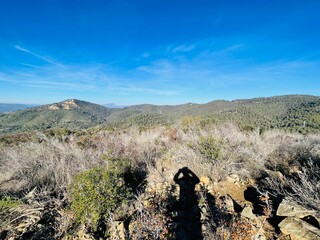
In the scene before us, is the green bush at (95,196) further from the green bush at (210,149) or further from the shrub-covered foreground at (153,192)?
the green bush at (210,149)

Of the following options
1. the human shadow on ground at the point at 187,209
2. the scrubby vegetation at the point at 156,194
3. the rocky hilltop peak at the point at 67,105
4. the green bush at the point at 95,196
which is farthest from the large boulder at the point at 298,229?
the rocky hilltop peak at the point at 67,105

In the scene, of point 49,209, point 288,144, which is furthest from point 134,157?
point 288,144

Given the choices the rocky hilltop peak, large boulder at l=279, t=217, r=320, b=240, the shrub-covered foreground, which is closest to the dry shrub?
the shrub-covered foreground

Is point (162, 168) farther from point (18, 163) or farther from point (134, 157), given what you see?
point (18, 163)

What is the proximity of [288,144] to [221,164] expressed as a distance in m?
3.50

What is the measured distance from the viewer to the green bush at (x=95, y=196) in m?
3.44

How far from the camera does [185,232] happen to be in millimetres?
3393

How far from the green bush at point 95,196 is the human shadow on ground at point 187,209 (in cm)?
132

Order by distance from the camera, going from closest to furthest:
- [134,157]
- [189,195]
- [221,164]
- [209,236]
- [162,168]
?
1. [209,236]
2. [189,195]
3. [221,164]
4. [162,168]
5. [134,157]

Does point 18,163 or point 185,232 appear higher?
point 18,163

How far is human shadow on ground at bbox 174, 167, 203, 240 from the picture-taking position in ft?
11.1

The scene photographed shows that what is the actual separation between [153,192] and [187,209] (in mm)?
997

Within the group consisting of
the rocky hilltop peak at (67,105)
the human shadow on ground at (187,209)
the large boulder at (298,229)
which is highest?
the rocky hilltop peak at (67,105)

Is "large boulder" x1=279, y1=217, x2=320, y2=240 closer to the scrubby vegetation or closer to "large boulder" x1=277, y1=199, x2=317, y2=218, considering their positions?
the scrubby vegetation
